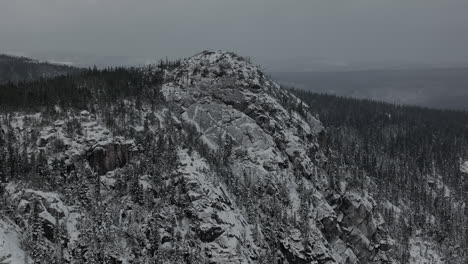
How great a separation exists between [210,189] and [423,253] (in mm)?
121663

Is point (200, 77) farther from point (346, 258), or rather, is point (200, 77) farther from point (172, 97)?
point (346, 258)

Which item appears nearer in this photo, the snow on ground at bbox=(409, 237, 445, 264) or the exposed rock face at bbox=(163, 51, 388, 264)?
the exposed rock face at bbox=(163, 51, 388, 264)

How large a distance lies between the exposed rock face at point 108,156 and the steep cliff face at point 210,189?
31cm

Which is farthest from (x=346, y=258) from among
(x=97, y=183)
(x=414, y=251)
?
(x=97, y=183)

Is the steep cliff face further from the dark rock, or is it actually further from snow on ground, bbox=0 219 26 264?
snow on ground, bbox=0 219 26 264

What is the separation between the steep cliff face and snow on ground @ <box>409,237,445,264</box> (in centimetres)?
2933

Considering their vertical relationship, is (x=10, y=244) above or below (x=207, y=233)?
above

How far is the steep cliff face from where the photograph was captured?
323 ft

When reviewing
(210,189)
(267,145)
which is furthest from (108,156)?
(267,145)

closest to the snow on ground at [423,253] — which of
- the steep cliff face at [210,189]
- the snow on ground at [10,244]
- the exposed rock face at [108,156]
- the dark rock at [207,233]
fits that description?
the steep cliff face at [210,189]

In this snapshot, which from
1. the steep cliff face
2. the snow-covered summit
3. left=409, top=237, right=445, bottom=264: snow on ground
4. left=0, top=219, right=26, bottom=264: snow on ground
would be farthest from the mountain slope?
left=409, top=237, right=445, bottom=264: snow on ground

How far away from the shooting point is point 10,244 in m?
78.8

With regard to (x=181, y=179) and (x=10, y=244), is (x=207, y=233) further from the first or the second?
(x=10, y=244)

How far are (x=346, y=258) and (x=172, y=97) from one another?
9592 centimetres
